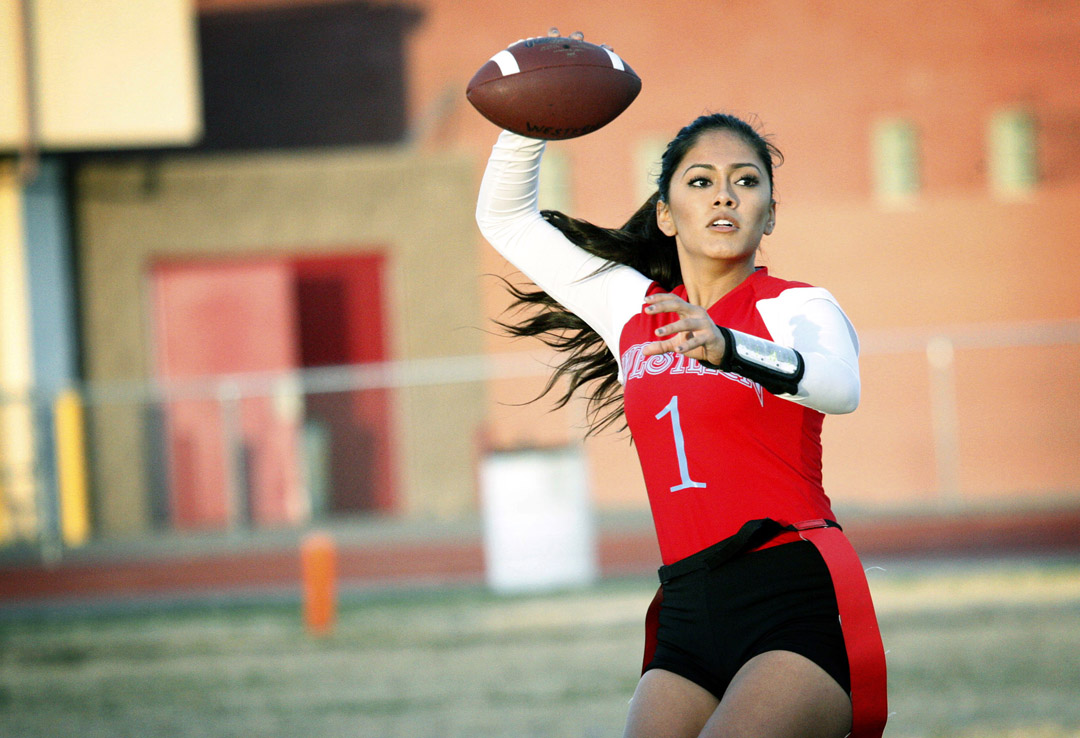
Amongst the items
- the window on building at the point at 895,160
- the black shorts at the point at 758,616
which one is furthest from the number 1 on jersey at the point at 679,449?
the window on building at the point at 895,160

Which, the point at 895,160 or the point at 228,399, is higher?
the point at 895,160

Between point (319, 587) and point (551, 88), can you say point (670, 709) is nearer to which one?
point (551, 88)

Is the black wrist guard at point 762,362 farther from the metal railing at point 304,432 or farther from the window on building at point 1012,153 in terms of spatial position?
the window on building at point 1012,153

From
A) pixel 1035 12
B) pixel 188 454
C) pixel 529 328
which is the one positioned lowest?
pixel 188 454

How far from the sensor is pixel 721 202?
9.73 feet

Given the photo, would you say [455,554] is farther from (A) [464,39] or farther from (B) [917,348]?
(A) [464,39]

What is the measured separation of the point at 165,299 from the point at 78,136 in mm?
2559

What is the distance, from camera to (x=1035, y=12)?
52.7 feet

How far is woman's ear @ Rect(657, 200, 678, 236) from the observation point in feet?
10.6

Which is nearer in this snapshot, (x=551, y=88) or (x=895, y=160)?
(x=551, y=88)

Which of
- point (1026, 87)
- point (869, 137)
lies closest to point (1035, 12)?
point (1026, 87)

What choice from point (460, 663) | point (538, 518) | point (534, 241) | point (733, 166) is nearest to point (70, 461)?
point (538, 518)

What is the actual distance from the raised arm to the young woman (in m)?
0.12

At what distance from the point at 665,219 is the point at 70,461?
11877mm
